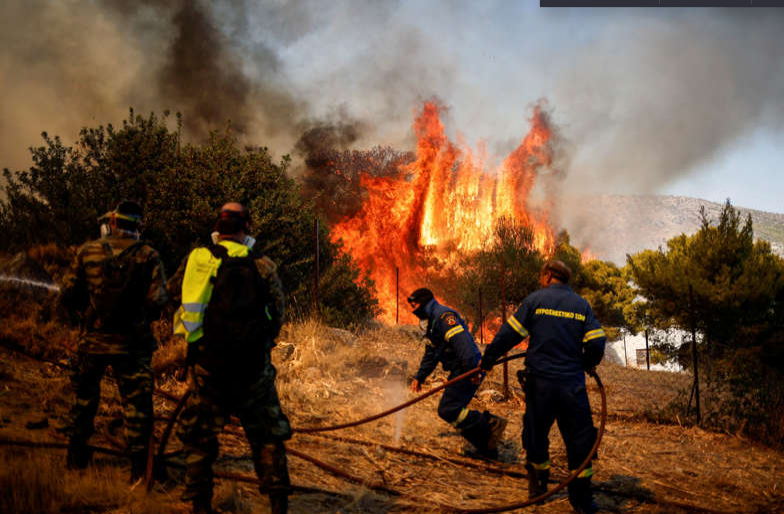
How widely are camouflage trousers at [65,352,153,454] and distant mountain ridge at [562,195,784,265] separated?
145m

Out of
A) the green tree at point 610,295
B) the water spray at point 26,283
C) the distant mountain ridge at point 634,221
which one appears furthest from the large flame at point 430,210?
the distant mountain ridge at point 634,221

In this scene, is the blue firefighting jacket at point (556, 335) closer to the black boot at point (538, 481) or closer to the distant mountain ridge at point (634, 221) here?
the black boot at point (538, 481)

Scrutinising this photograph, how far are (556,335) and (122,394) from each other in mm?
3796

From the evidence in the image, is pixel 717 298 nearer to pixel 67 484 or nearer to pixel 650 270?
pixel 650 270

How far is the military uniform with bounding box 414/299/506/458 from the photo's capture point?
5.92m

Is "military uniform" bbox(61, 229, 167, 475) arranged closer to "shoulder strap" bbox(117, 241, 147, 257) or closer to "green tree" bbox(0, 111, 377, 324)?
"shoulder strap" bbox(117, 241, 147, 257)

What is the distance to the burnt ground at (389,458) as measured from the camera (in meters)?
4.05

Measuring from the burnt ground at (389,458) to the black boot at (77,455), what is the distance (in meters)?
0.10

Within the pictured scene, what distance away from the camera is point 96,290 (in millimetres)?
3891

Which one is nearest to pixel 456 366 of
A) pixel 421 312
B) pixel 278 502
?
pixel 421 312

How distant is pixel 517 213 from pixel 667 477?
4630 cm

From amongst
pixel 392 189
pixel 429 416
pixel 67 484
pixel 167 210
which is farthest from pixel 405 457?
pixel 392 189

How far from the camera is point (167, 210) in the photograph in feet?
37.6

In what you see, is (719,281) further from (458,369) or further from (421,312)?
(421,312)
